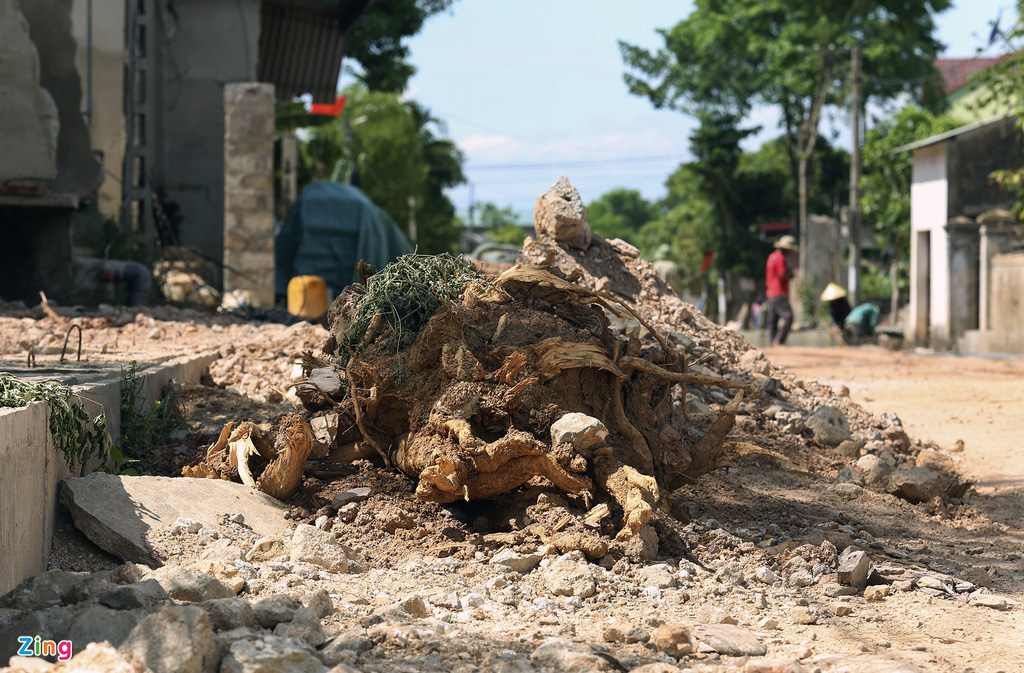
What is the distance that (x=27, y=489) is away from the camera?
3.66 meters

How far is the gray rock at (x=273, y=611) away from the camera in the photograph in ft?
11.1

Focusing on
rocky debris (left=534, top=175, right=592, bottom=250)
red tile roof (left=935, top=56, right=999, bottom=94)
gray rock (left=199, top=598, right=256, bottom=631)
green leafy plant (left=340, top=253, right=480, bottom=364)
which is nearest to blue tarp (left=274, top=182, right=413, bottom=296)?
rocky debris (left=534, top=175, right=592, bottom=250)

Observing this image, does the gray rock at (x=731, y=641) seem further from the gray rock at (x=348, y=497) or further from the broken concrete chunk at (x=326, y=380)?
the broken concrete chunk at (x=326, y=380)

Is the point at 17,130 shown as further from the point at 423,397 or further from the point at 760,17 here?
the point at 760,17

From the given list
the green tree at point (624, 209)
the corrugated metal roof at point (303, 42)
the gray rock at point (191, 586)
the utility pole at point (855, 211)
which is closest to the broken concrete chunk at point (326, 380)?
the gray rock at point (191, 586)

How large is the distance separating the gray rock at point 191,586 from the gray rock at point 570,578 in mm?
1125

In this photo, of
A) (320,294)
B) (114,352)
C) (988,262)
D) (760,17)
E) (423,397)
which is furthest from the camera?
(760,17)

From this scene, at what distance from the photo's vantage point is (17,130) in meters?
9.82

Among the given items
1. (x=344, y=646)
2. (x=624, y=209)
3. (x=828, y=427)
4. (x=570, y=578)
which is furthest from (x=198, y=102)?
(x=624, y=209)

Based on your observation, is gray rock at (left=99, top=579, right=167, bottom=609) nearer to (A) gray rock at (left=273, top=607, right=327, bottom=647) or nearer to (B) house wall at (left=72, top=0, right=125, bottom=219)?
(A) gray rock at (left=273, top=607, right=327, bottom=647)

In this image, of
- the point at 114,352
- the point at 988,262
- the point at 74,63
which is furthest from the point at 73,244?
the point at 988,262

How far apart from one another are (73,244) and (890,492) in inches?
349

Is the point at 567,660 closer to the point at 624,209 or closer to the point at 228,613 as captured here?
the point at 228,613

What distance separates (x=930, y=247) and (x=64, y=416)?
65.7 feet
